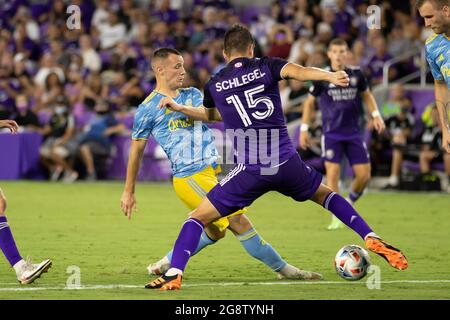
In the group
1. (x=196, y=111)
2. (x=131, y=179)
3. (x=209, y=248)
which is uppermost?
(x=196, y=111)

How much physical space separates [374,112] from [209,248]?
2.89 m

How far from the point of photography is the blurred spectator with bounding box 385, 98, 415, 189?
1954 centimetres

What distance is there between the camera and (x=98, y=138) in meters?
22.4

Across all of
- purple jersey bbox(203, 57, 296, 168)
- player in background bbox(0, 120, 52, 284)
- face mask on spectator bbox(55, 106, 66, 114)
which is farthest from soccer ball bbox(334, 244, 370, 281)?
face mask on spectator bbox(55, 106, 66, 114)

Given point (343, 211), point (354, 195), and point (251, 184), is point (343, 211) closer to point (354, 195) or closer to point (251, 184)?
point (251, 184)

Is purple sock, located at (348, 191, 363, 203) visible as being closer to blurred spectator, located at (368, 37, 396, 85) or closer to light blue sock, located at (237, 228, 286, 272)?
light blue sock, located at (237, 228, 286, 272)

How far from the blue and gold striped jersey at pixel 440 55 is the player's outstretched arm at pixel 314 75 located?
68.5 inches

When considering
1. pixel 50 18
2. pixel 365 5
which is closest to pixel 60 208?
pixel 365 5

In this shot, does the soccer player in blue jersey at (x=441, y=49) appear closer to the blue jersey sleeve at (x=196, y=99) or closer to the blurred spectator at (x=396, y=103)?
the blue jersey sleeve at (x=196, y=99)

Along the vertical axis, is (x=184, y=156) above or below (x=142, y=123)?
below

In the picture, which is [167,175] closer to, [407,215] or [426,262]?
[407,215]

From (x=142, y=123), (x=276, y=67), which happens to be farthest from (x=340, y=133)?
(x=276, y=67)

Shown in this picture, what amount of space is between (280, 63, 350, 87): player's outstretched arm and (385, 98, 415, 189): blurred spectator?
1169 cm

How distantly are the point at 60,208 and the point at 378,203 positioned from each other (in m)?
5.51
